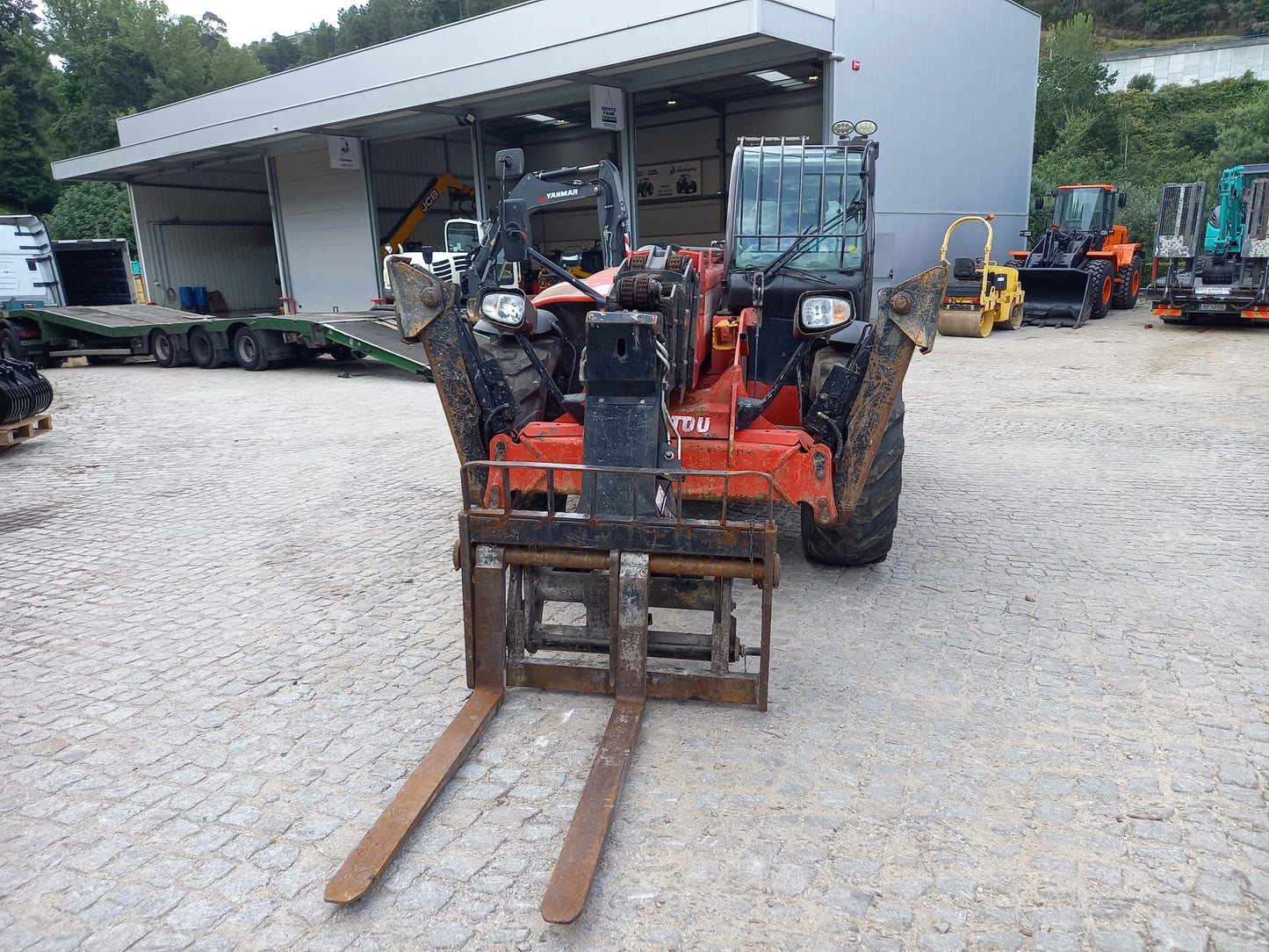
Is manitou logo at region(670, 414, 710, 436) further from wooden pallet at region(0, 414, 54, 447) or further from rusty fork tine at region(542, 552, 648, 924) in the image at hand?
wooden pallet at region(0, 414, 54, 447)

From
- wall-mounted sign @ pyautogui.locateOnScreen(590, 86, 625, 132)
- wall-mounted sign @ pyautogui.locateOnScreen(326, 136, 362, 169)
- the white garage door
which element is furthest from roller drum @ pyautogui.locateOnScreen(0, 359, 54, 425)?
the white garage door

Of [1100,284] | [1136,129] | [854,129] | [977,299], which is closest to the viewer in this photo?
[854,129]

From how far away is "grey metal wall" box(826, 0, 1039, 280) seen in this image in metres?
16.2

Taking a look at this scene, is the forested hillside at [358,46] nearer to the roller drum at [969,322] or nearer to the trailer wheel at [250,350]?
the roller drum at [969,322]

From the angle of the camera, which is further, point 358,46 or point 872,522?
point 358,46

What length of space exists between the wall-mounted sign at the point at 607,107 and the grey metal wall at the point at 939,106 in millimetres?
4463

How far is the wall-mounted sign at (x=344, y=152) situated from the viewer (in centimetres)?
2203

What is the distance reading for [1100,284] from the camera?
19344 millimetres

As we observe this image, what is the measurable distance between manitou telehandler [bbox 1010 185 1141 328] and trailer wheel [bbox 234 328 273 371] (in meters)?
15.7

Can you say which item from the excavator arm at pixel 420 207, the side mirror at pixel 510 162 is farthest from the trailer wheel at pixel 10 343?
the side mirror at pixel 510 162

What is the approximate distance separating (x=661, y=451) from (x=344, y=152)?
70.4 ft

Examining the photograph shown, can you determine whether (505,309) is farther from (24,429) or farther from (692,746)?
(24,429)

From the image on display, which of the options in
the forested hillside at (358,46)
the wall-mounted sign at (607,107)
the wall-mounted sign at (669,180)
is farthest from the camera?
the forested hillside at (358,46)

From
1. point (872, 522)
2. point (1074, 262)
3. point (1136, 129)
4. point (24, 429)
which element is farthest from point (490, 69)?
point (1136, 129)
